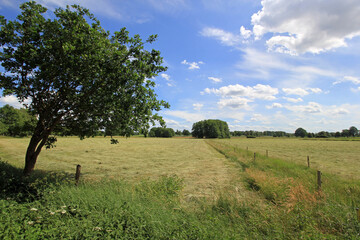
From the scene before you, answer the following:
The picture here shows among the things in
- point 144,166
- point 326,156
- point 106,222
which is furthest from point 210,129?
point 106,222

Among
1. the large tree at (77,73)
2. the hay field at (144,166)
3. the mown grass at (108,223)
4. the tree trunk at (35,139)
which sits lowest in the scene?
the hay field at (144,166)

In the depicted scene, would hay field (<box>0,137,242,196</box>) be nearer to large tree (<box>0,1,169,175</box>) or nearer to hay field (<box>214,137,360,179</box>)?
large tree (<box>0,1,169,175</box>)

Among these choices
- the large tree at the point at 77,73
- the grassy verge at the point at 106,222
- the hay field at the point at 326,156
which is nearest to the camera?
the grassy verge at the point at 106,222

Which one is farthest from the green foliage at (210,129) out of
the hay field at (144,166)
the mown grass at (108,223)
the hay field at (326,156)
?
the mown grass at (108,223)

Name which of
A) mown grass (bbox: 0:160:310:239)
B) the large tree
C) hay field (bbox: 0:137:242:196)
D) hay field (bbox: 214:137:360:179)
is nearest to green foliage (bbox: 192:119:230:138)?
hay field (bbox: 214:137:360:179)

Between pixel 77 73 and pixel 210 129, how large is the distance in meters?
152

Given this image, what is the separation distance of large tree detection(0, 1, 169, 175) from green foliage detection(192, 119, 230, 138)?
14771 cm

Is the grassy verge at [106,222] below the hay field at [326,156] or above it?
above

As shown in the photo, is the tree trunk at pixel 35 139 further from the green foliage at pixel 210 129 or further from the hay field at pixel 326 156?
the green foliage at pixel 210 129

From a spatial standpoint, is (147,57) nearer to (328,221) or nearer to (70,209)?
(70,209)

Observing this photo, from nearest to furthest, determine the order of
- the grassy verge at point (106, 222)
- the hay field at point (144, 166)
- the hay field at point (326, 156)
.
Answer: the grassy verge at point (106, 222) → the hay field at point (144, 166) → the hay field at point (326, 156)

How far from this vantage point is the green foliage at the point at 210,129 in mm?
155250

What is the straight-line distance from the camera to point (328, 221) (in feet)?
17.3

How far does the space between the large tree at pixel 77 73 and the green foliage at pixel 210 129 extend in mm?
147709
